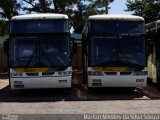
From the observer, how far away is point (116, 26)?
20.2 m

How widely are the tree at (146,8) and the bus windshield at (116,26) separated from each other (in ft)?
83.9

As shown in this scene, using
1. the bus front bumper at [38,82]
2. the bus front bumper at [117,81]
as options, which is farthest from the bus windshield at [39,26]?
the bus front bumper at [117,81]

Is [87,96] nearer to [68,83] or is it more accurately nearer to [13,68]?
[68,83]

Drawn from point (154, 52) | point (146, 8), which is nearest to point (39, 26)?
point (154, 52)

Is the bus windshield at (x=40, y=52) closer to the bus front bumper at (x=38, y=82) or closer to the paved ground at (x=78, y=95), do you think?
the bus front bumper at (x=38, y=82)

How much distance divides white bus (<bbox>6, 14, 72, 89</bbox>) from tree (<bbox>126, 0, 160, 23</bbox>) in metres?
26.6

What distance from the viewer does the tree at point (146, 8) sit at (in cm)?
4554

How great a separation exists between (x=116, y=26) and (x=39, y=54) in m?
3.27

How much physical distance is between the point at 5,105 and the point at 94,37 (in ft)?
15.9

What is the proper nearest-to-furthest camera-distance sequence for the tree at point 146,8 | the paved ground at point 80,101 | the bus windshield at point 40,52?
1. the paved ground at point 80,101
2. the bus windshield at point 40,52
3. the tree at point 146,8

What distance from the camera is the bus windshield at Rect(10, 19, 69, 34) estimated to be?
779 inches

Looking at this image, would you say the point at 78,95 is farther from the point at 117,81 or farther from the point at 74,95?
the point at 117,81

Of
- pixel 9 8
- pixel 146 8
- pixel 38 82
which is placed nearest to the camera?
pixel 38 82

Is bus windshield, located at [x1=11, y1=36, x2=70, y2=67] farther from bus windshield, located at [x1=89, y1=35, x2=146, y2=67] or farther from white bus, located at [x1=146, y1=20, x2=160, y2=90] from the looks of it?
white bus, located at [x1=146, y1=20, x2=160, y2=90]
